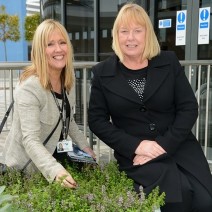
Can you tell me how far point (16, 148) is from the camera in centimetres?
249

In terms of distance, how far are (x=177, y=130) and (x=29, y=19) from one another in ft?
88.4

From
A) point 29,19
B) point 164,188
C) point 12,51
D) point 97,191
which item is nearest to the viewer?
point 97,191

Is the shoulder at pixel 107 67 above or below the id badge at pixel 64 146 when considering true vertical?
above

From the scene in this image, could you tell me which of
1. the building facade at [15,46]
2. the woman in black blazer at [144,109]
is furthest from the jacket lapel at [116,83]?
the building facade at [15,46]

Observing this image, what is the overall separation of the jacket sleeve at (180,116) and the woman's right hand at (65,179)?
2.07 ft

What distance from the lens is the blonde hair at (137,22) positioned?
247 centimetres

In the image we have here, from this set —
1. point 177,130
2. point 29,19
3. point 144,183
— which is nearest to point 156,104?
point 177,130

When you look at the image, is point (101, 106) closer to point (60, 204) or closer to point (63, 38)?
point (63, 38)

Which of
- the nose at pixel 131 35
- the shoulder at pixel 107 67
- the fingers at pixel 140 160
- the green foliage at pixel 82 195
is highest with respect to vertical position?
the nose at pixel 131 35

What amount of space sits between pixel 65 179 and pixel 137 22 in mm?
1093

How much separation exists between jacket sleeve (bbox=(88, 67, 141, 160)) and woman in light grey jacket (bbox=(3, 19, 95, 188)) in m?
0.18

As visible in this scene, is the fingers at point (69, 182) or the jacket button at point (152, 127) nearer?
the fingers at point (69, 182)

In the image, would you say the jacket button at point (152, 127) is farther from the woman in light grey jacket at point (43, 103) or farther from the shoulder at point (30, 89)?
the shoulder at point (30, 89)

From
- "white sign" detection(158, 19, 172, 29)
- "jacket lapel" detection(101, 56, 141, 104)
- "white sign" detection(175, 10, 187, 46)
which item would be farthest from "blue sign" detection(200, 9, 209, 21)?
"jacket lapel" detection(101, 56, 141, 104)
